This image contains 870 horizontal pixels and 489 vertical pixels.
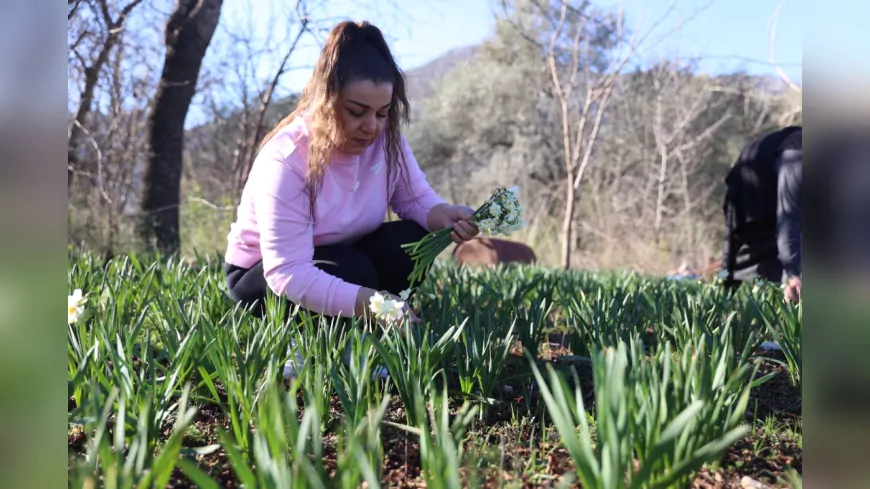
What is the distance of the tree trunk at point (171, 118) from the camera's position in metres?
4.59

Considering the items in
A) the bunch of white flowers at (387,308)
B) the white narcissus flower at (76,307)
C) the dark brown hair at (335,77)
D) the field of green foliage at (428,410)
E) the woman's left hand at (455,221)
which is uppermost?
the dark brown hair at (335,77)

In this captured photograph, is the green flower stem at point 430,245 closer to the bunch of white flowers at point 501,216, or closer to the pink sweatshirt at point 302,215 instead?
the bunch of white flowers at point 501,216

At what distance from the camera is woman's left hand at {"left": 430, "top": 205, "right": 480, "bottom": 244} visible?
6.73ft

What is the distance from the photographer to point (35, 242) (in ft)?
1.91

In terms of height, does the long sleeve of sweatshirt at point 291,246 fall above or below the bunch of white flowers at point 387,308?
above

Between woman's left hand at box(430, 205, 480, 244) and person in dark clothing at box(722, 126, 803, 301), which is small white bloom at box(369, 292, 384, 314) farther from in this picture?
person in dark clothing at box(722, 126, 803, 301)

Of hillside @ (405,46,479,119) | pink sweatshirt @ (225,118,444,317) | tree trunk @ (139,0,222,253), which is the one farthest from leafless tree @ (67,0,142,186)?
hillside @ (405,46,479,119)

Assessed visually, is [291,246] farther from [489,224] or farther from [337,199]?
[489,224]

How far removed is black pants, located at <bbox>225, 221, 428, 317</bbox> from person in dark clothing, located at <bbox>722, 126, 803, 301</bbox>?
5.38ft

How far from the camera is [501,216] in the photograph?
2.01m

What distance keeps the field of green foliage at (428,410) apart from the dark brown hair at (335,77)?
0.48 m

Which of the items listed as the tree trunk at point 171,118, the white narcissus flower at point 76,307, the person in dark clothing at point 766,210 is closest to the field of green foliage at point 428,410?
the white narcissus flower at point 76,307

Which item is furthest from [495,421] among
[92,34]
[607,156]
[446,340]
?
[607,156]

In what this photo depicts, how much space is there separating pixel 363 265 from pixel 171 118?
3427 mm
